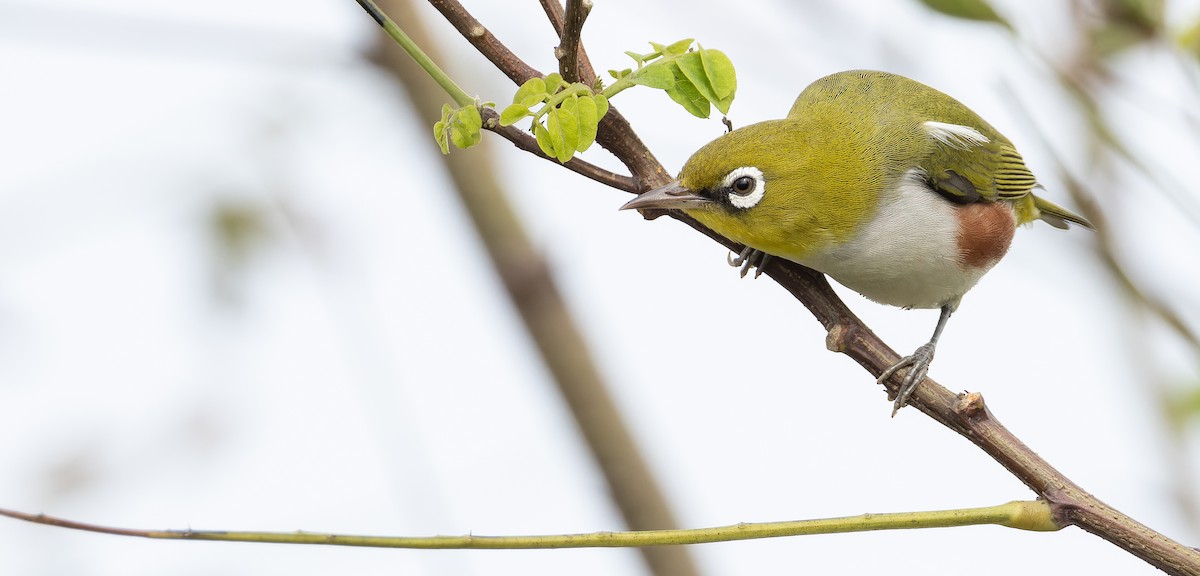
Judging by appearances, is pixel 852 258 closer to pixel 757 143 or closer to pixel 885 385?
pixel 757 143

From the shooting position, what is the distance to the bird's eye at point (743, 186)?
3.86 meters

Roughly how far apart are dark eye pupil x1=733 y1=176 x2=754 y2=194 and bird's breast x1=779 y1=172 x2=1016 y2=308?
1.03 ft

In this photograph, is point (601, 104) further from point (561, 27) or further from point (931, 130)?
point (931, 130)

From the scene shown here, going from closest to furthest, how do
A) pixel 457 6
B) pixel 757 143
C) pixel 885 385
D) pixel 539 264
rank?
pixel 457 6 → pixel 885 385 → pixel 757 143 → pixel 539 264

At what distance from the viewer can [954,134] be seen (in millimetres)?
4645

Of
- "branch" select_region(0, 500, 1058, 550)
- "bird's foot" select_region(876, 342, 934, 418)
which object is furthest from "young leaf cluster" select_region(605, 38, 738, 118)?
"bird's foot" select_region(876, 342, 934, 418)

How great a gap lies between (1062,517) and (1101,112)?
126 centimetres

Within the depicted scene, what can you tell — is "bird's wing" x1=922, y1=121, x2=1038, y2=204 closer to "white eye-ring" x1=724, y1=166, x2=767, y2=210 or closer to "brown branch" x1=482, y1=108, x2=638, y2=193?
"white eye-ring" x1=724, y1=166, x2=767, y2=210

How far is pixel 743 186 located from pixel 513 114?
1690 millimetres

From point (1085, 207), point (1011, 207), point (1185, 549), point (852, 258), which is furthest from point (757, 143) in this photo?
point (1185, 549)

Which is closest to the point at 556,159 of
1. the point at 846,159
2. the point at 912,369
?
the point at 912,369

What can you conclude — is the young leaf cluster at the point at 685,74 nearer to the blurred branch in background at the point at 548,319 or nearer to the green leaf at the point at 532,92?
the green leaf at the point at 532,92

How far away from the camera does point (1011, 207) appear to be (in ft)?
16.3

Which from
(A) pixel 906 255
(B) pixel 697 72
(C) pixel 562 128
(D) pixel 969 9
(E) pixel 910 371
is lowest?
(E) pixel 910 371
